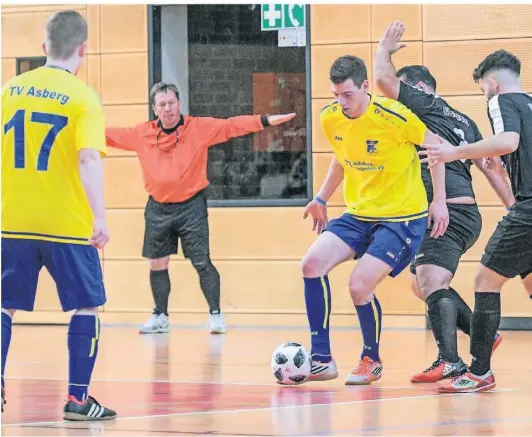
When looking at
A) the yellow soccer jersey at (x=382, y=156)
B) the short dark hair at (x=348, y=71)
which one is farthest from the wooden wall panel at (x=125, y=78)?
the short dark hair at (x=348, y=71)

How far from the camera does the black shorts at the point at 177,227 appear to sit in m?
12.3

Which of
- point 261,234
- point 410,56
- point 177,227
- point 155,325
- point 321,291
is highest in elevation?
point 410,56

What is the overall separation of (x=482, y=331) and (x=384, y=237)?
85cm

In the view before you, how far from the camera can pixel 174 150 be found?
12.3 m

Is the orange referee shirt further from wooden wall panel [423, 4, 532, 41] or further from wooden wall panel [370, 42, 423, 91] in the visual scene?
wooden wall panel [423, 4, 532, 41]

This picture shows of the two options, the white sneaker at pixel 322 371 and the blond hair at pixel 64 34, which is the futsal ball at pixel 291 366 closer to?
the white sneaker at pixel 322 371

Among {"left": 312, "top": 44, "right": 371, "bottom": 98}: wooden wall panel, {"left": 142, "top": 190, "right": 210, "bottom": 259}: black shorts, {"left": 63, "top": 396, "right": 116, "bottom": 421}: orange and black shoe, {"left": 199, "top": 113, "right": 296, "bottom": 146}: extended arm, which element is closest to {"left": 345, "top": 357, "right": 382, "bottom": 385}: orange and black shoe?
{"left": 63, "top": 396, "right": 116, "bottom": 421}: orange and black shoe

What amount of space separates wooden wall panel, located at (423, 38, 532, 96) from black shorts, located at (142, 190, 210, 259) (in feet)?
8.57

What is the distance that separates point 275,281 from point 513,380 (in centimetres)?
516

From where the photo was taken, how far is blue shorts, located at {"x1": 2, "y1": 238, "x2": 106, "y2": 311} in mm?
6297

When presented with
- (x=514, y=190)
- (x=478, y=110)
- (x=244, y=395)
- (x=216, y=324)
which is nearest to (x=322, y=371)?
(x=244, y=395)

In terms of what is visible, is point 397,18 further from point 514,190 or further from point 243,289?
point 514,190

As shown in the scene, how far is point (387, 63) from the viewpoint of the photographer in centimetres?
786

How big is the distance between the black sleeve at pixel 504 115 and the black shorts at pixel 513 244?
1.53 feet
